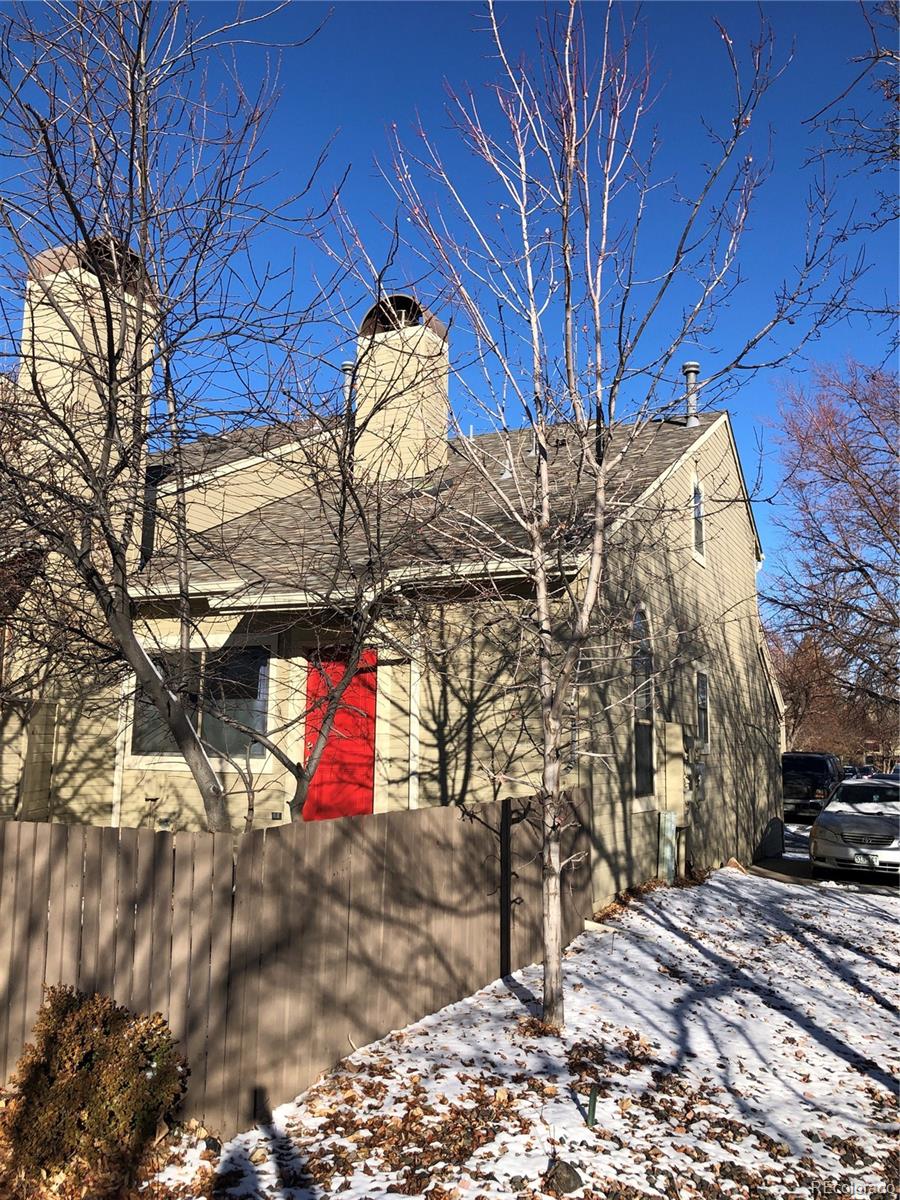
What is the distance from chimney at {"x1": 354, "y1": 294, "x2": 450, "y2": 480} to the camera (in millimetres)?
5988

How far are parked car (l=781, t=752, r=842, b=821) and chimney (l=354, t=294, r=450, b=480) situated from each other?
17.5m

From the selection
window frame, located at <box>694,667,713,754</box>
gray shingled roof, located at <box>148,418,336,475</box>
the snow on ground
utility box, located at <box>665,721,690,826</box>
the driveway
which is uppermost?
gray shingled roof, located at <box>148,418,336,475</box>

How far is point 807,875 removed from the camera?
47.6ft

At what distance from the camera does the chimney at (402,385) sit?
599cm

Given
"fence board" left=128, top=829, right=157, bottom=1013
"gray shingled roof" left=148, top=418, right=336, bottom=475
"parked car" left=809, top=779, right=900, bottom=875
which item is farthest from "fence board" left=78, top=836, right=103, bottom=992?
"parked car" left=809, top=779, right=900, bottom=875

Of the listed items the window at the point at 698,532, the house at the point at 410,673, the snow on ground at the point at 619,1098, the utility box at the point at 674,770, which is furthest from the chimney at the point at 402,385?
the utility box at the point at 674,770

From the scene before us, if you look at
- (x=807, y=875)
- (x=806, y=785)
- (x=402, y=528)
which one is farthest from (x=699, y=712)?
(x=806, y=785)

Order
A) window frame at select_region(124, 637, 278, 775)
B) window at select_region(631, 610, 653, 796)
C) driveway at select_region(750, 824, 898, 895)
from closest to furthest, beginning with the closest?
window frame at select_region(124, 637, 278, 775) < window at select_region(631, 610, 653, 796) < driveway at select_region(750, 824, 898, 895)

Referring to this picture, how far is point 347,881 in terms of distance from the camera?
17.1 feet

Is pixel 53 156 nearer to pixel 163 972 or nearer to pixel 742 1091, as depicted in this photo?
pixel 163 972

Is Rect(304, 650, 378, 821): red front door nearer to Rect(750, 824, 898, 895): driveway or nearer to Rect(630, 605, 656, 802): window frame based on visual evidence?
Rect(630, 605, 656, 802): window frame

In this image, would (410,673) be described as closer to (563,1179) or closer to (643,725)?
(643,725)

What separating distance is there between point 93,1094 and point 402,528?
3865 millimetres

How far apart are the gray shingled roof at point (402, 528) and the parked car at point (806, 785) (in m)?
14.7
